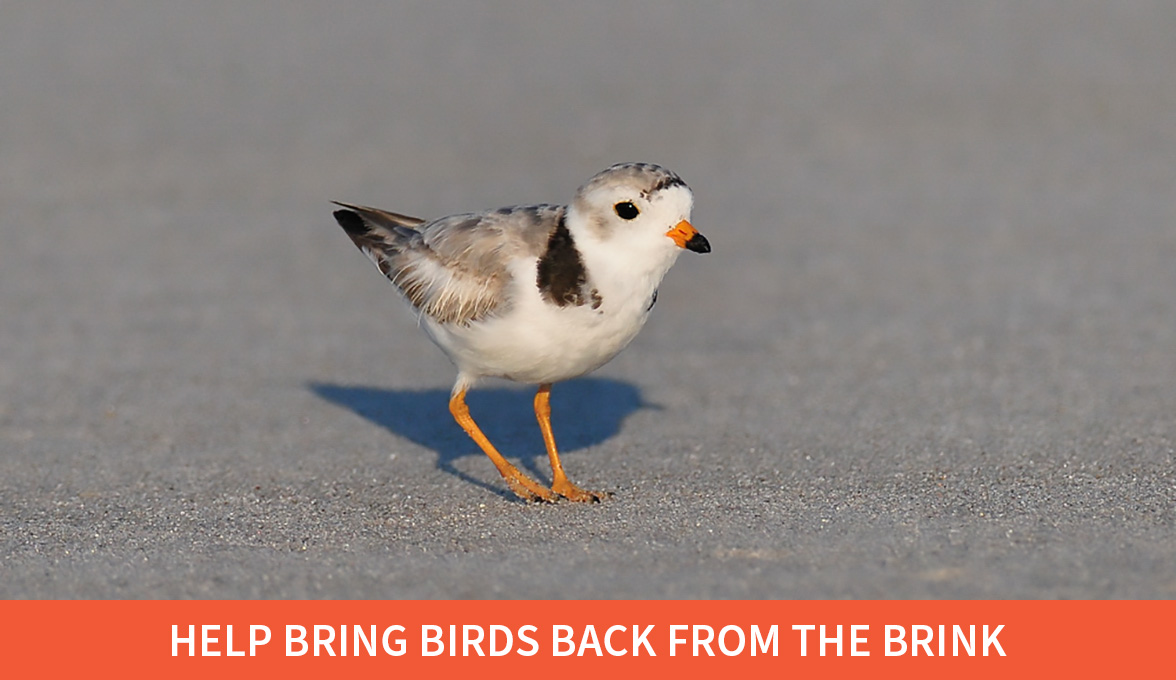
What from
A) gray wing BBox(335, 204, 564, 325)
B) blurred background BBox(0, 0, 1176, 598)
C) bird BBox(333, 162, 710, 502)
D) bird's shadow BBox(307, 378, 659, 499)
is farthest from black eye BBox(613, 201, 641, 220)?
bird's shadow BBox(307, 378, 659, 499)

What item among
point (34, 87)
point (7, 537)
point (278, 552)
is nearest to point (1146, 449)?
point (278, 552)

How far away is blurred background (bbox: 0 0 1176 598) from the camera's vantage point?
4855 mm

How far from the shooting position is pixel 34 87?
12477 mm

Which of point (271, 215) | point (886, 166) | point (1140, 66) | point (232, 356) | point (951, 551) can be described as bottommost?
point (951, 551)

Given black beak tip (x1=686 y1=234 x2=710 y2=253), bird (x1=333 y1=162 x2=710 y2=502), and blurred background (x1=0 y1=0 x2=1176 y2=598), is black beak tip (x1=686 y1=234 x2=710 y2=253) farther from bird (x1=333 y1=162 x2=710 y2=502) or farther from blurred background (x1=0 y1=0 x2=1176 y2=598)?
blurred background (x1=0 y1=0 x2=1176 y2=598)


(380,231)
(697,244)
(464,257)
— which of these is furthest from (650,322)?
(697,244)

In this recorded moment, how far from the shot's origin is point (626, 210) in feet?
16.3

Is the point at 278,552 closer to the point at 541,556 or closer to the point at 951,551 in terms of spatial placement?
the point at 541,556

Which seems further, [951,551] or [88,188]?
[88,188]

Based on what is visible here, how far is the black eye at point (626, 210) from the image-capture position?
16.2 ft

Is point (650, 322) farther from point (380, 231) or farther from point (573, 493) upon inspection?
point (573, 493)

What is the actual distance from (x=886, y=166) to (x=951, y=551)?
7.01 meters

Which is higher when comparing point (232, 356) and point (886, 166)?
point (886, 166)

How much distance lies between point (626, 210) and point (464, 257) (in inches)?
29.0
